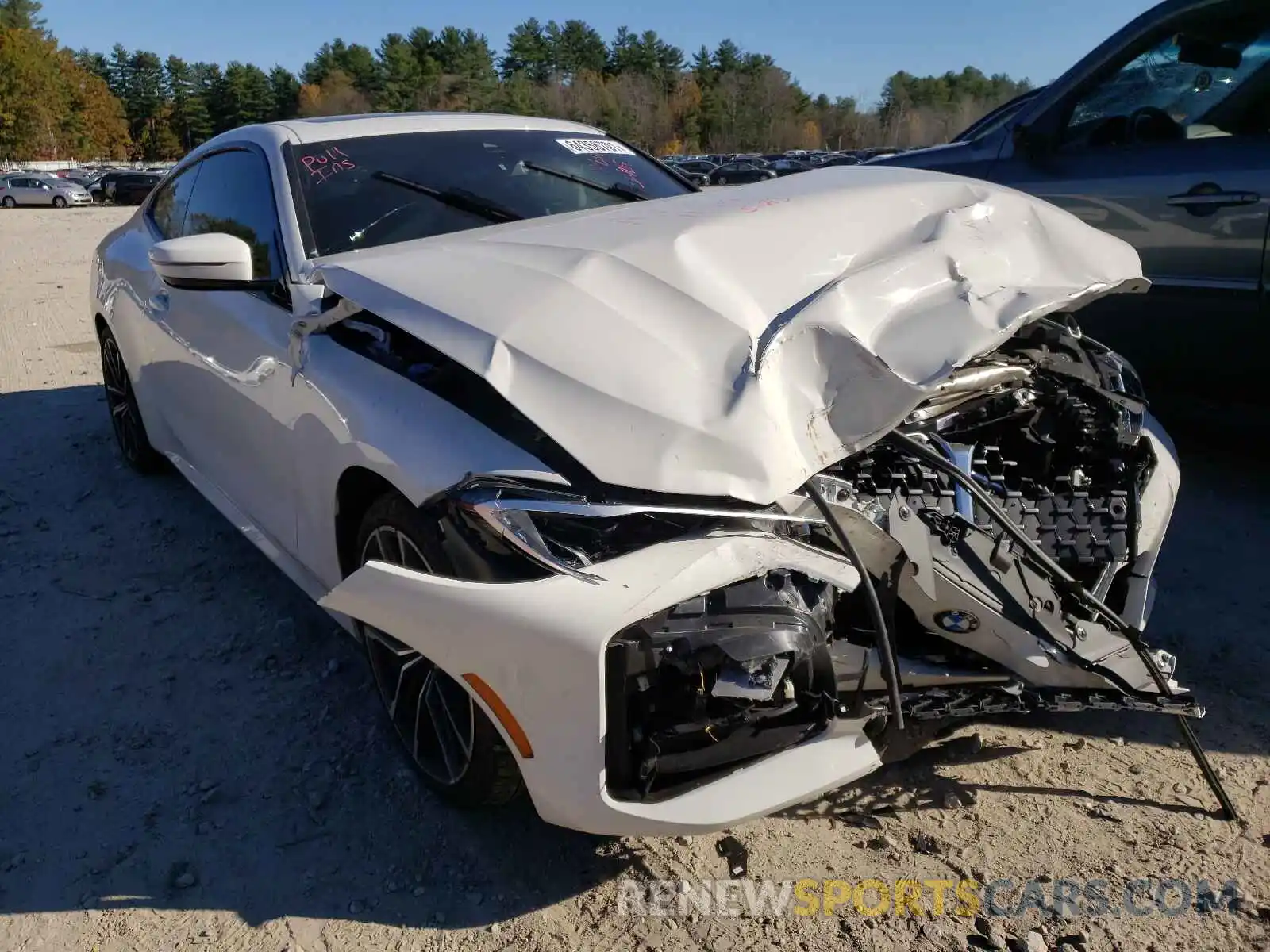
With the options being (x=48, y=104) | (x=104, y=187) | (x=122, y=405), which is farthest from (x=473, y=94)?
(x=122, y=405)

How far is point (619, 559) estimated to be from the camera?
1.88 m

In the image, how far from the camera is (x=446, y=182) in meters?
3.42

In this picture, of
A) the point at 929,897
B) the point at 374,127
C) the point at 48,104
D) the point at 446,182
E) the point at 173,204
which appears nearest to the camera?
the point at 929,897

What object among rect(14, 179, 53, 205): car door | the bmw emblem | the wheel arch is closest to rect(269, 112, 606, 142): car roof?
the wheel arch

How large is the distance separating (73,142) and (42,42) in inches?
309

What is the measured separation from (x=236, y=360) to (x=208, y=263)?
36 centimetres

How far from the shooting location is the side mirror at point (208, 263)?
2.88 meters

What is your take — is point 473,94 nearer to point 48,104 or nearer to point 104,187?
point 48,104

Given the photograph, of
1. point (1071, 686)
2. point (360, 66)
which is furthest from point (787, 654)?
point (360, 66)

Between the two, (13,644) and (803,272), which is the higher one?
(803,272)

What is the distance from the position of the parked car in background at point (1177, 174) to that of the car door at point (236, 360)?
3245 mm

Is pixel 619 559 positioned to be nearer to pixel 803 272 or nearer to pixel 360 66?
pixel 803 272

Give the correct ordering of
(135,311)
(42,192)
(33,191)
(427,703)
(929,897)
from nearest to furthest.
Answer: (929,897) → (427,703) → (135,311) → (42,192) → (33,191)

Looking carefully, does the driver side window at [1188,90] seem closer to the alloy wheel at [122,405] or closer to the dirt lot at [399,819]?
the dirt lot at [399,819]
